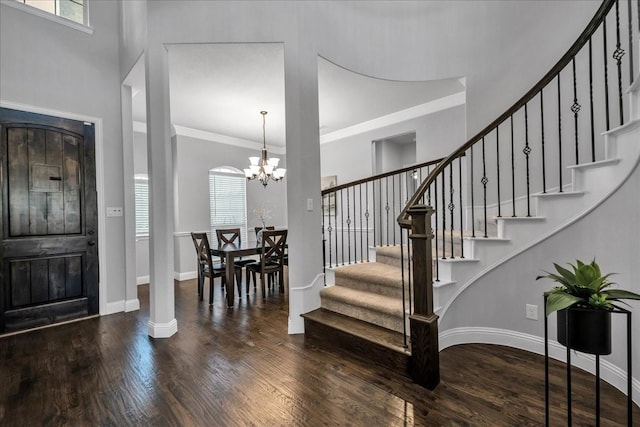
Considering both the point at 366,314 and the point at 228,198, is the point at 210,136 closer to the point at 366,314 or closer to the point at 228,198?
the point at 228,198

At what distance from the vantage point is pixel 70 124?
3.45 meters

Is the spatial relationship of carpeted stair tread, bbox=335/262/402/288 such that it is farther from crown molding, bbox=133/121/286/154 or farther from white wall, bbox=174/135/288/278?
crown molding, bbox=133/121/286/154

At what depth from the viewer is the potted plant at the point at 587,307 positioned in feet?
3.84

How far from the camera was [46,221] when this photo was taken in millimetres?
3297

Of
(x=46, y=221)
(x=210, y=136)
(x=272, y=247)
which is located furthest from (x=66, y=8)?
(x=272, y=247)

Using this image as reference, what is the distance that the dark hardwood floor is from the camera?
5.77 feet

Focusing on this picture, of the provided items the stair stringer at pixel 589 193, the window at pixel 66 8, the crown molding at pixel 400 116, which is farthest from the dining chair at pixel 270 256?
the window at pixel 66 8

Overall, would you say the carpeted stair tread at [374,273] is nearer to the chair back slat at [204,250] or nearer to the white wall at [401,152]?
the chair back slat at [204,250]

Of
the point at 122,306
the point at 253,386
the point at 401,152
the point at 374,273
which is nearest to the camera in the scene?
the point at 253,386

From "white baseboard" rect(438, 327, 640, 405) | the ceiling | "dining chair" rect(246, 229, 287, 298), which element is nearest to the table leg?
"dining chair" rect(246, 229, 287, 298)

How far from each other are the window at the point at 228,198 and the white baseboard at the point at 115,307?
2.48m

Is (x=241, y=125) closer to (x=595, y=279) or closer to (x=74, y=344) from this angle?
(x=74, y=344)

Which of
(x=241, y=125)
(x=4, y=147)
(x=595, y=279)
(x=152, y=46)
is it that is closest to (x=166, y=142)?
(x=152, y=46)

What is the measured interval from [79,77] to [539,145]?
5.41 metres
